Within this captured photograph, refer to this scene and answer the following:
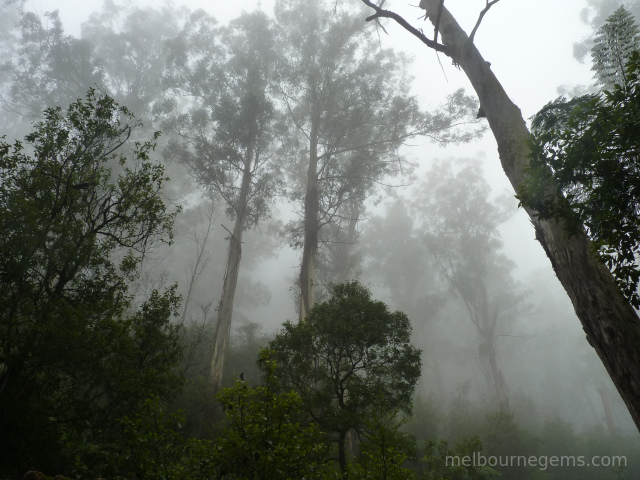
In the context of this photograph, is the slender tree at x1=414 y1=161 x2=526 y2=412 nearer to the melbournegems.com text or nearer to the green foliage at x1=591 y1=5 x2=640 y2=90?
the melbournegems.com text

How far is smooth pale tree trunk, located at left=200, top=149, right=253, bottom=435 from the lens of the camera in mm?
10328

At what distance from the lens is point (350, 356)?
6418 millimetres

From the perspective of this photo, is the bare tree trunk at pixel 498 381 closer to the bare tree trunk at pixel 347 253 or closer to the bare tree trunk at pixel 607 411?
the bare tree trunk at pixel 607 411

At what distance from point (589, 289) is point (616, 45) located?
3386 millimetres

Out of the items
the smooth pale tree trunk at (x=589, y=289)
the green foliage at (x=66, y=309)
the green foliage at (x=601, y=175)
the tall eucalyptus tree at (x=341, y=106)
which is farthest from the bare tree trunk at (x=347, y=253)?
the green foliage at (x=601, y=175)

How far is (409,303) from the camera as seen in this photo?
101 feet

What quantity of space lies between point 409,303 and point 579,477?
17.2 meters

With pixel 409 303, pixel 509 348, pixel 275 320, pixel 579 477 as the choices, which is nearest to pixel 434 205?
pixel 409 303

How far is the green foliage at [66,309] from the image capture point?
423cm

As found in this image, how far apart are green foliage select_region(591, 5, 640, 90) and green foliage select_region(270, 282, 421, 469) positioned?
4.53 meters

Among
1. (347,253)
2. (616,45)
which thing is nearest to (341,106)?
(347,253)

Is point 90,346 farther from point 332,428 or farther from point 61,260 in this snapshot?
point 332,428

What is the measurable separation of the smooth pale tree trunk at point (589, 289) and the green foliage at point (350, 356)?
317cm

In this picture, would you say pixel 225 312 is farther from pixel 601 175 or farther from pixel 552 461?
pixel 552 461
